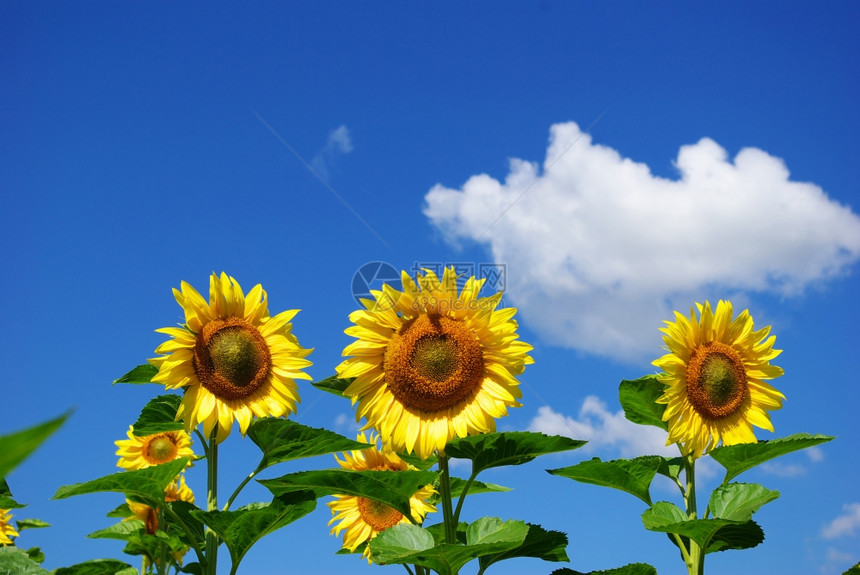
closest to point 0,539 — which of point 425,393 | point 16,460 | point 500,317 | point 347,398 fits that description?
point 347,398

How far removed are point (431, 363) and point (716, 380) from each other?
2865mm

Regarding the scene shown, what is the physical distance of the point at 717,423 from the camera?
6.64 metres

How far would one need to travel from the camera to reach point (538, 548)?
5.42 metres

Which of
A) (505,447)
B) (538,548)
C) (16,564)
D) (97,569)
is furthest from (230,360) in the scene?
(16,564)

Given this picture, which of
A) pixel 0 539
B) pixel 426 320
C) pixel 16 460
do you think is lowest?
pixel 16 460

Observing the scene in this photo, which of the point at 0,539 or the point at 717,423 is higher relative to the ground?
the point at 717,423

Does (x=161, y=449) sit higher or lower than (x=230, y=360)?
higher

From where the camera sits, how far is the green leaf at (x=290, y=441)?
551 centimetres

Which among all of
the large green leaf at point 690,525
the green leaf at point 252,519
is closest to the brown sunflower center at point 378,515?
the green leaf at point 252,519

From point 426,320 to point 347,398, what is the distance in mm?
872

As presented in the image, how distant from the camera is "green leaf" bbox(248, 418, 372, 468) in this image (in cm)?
551

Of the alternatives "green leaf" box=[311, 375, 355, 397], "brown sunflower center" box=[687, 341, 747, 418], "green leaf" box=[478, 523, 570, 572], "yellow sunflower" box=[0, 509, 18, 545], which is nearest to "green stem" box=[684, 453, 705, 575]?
"brown sunflower center" box=[687, 341, 747, 418]

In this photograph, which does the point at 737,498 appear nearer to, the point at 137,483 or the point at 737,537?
the point at 737,537

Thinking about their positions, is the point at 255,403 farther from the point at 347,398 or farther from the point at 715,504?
the point at 715,504
